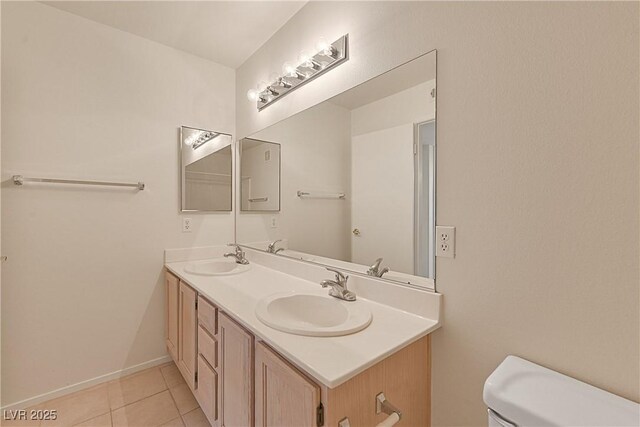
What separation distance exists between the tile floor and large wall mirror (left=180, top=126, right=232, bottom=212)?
4.13 ft

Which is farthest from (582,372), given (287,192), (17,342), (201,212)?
(17,342)

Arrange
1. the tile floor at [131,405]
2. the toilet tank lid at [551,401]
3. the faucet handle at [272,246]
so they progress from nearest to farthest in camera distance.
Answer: the toilet tank lid at [551,401], the tile floor at [131,405], the faucet handle at [272,246]

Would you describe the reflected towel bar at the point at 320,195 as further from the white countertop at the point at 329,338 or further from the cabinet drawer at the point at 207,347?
the cabinet drawer at the point at 207,347

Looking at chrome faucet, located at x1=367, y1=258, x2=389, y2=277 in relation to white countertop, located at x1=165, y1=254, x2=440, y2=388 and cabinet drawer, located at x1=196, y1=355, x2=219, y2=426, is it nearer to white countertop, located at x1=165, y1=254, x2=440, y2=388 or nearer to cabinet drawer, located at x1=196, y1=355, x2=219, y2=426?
white countertop, located at x1=165, y1=254, x2=440, y2=388

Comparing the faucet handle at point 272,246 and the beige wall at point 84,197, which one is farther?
the faucet handle at point 272,246

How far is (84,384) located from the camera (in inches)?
72.8

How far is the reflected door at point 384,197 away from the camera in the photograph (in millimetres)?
1229

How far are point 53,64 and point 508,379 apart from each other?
278 cm

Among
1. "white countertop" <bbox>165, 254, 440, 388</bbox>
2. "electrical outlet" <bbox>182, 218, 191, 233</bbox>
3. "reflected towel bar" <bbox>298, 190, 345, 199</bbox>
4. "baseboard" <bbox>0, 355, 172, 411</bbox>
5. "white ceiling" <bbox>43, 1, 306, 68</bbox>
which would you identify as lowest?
"baseboard" <bbox>0, 355, 172, 411</bbox>

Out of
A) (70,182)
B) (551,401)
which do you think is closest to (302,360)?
(551,401)

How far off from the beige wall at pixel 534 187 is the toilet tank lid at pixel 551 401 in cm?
6

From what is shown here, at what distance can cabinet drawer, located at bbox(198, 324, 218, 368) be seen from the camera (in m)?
1.35

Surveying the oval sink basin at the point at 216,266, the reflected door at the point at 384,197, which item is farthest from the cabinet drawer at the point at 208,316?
the reflected door at the point at 384,197

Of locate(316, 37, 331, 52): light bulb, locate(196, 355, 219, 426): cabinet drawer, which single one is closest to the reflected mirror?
locate(316, 37, 331, 52): light bulb
